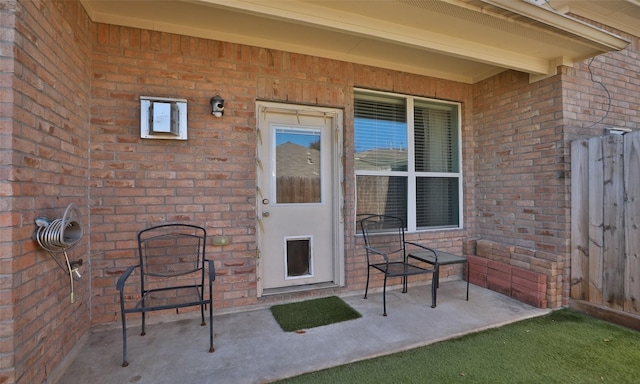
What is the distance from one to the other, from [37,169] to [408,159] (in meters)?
3.45

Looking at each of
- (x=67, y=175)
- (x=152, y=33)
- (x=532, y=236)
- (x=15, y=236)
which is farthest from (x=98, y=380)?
(x=532, y=236)

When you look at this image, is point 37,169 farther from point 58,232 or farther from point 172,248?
point 172,248

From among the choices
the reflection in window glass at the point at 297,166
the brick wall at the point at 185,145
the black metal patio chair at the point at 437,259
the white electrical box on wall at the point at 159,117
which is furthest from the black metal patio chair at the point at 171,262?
the black metal patio chair at the point at 437,259

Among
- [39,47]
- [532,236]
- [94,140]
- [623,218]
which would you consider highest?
[39,47]

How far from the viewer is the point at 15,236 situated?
1525 millimetres

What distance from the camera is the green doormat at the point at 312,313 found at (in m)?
2.59

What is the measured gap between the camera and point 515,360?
2.06 m

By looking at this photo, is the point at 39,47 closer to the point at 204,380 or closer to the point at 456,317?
the point at 204,380

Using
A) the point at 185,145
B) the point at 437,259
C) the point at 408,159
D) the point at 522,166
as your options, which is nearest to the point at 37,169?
the point at 185,145

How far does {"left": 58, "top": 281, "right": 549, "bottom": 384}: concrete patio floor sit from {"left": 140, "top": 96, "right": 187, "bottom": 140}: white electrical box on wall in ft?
5.52

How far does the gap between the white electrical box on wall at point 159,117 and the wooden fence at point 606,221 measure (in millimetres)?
3913

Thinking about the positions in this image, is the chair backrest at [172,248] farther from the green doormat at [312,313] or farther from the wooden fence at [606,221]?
the wooden fence at [606,221]

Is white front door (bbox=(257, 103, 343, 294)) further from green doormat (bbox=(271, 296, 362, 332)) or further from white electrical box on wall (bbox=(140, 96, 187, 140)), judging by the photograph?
white electrical box on wall (bbox=(140, 96, 187, 140))

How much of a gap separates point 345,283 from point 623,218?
267cm
